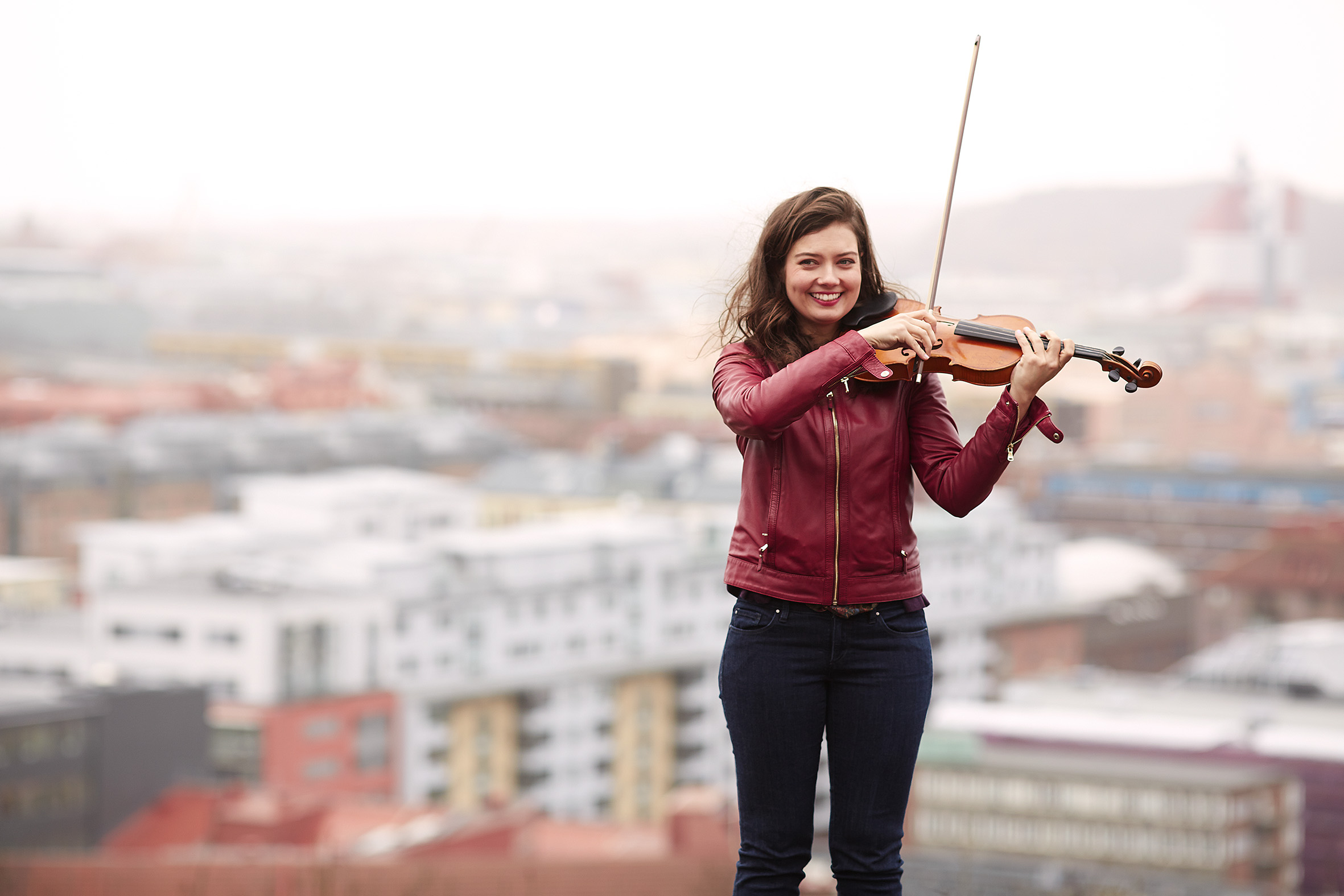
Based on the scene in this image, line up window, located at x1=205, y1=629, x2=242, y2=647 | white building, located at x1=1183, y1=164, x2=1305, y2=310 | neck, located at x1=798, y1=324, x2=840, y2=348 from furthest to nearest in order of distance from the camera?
white building, located at x1=1183, y1=164, x2=1305, y2=310 → window, located at x1=205, y1=629, x2=242, y2=647 → neck, located at x1=798, y1=324, x2=840, y2=348

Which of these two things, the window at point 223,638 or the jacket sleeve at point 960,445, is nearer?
the jacket sleeve at point 960,445

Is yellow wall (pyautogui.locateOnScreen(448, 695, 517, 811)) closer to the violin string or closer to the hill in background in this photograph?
the violin string

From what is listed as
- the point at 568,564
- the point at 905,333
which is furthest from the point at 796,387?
the point at 568,564

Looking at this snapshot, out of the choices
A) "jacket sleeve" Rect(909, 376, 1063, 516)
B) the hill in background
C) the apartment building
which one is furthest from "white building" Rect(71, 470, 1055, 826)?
the hill in background

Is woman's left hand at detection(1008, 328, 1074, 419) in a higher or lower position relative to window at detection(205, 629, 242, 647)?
higher

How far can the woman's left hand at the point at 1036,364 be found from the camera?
831mm

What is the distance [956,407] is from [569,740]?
11655mm

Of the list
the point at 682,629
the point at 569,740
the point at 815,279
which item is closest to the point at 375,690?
the point at 569,740

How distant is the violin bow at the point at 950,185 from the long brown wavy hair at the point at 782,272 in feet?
0.09

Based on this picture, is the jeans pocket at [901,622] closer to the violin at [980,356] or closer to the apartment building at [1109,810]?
the violin at [980,356]

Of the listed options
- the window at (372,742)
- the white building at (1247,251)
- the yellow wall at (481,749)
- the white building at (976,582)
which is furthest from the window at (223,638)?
the white building at (1247,251)

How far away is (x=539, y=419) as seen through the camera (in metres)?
33.0

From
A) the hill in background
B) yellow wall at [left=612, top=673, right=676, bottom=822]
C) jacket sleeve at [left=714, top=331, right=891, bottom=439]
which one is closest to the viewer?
jacket sleeve at [left=714, top=331, right=891, bottom=439]

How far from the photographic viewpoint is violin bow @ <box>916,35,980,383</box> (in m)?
0.92
